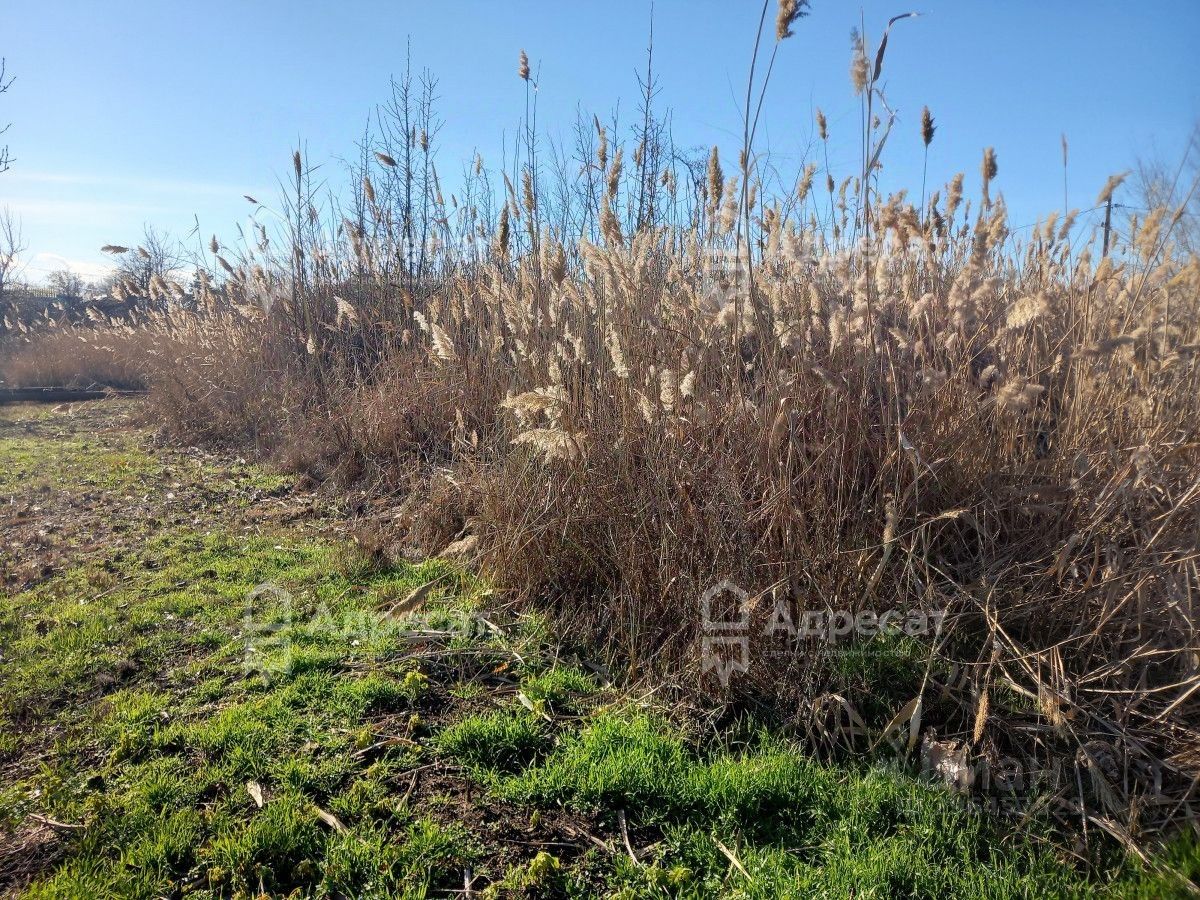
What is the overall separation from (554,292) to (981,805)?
3322 millimetres

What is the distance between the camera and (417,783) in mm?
2375

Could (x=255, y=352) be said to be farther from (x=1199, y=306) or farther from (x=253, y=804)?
(x=1199, y=306)

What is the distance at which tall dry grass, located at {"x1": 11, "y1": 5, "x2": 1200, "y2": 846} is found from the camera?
7.59ft

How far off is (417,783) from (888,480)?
1.99 meters

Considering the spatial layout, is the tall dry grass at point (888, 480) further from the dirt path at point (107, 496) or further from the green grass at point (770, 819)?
the dirt path at point (107, 496)

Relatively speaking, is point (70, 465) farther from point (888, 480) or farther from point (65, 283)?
point (65, 283)

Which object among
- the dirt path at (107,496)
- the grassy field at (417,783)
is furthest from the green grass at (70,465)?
the grassy field at (417,783)

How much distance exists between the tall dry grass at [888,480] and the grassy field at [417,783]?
262 mm

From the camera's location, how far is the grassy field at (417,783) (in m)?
1.94

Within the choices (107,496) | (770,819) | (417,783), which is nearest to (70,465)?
(107,496)

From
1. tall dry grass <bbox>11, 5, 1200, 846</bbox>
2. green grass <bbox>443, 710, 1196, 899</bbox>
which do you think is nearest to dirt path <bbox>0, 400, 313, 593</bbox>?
tall dry grass <bbox>11, 5, 1200, 846</bbox>

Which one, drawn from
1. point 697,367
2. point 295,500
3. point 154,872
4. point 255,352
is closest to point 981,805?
point 697,367

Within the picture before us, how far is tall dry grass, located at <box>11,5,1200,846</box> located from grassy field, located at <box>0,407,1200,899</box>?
26 cm

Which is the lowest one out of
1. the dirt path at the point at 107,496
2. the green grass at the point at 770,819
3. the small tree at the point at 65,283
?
the green grass at the point at 770,819
